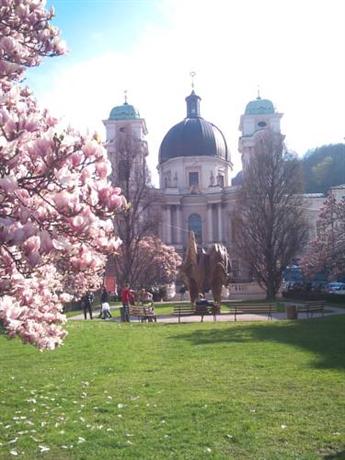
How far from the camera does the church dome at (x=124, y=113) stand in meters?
87.8

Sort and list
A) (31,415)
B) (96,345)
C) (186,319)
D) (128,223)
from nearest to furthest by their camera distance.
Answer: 1. (31,415)
2. (96,345)
3. (186,319)
4. (128,223)

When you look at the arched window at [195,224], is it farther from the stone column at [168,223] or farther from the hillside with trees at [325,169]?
the hillside with trees at [325,169]

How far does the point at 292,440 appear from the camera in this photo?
691 centimetres

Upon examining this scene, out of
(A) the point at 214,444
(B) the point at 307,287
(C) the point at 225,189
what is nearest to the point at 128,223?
(B) the point at 307,287

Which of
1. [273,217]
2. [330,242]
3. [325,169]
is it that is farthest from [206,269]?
[325,169]

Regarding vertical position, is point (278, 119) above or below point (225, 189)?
above

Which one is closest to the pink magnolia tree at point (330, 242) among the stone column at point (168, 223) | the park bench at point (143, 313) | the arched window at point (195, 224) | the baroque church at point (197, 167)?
the park bench at point (143, 313)

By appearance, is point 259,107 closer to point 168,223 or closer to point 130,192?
point 168,223

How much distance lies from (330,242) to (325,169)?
70406 millimetres

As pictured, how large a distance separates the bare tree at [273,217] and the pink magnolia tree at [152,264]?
10413 mm

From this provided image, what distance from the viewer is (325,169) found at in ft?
321

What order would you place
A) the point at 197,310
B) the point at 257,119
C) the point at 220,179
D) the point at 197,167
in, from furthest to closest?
1. the point at 220,179
2. the point at 197,167
3. the point at 257,119
4. the point at 197,310

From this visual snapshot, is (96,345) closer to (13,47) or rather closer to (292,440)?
(292,440)

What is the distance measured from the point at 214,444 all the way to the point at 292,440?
0.95 m
